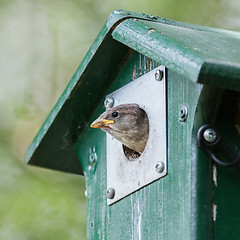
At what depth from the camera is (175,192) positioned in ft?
14.2

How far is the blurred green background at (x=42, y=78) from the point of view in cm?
744

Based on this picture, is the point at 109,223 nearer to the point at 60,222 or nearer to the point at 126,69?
the point at 126,69

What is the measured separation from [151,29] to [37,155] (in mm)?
1467

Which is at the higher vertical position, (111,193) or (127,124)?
(127,124)

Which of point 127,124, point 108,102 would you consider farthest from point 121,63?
point 127,124

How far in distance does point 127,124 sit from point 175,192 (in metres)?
0.69

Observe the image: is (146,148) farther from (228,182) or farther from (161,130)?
(228,182)

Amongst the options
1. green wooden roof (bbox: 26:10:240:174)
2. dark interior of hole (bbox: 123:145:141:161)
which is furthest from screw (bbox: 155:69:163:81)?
dark interior of hole (bbox: 123:145:141:161)

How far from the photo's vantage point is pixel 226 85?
153 inches

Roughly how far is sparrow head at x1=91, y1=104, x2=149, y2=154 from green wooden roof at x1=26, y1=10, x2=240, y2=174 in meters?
0.26

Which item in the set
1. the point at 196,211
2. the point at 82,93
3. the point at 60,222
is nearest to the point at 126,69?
the point at 82,93

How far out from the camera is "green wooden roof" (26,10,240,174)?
391cm

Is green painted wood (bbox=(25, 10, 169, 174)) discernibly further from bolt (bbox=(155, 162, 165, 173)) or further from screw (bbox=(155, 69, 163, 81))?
bolt (bbox=(155, 162, 165, 173))

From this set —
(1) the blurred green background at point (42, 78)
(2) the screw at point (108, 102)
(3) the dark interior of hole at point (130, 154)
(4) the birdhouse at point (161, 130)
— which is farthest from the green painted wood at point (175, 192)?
(1) the blurred green background at point (42, 78)
